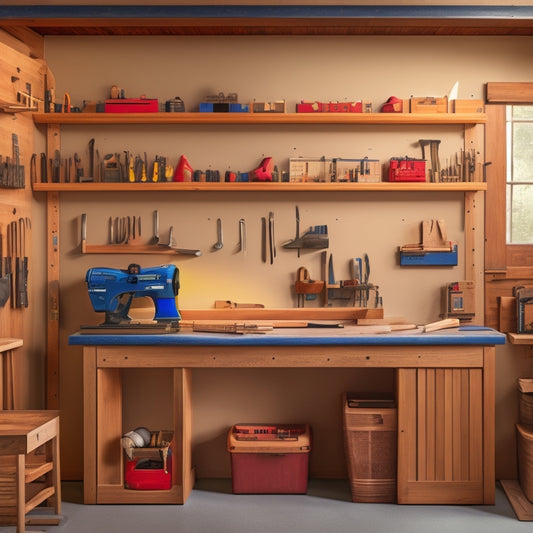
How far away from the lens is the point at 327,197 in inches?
184

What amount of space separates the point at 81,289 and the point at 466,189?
2552 mm

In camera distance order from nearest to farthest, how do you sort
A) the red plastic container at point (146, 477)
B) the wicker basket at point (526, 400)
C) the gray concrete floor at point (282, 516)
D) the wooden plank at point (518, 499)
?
the gray concrete floor at point (282, 516), the wooden plank at point (518, 499), the red plastic container at point (146, 477), the wicker basket at point (526, 400)

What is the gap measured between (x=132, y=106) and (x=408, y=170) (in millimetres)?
1781

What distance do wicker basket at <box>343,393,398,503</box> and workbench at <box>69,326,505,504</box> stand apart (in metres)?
0.07

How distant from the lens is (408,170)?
453 centimetres

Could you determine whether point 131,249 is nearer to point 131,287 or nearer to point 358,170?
point 131,287

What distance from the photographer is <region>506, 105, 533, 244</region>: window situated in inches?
185

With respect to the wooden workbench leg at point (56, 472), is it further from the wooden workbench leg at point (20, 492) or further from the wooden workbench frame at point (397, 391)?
the wooden workbench leg at point (20, 492)

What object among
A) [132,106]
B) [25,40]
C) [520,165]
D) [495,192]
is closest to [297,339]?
[495,192]

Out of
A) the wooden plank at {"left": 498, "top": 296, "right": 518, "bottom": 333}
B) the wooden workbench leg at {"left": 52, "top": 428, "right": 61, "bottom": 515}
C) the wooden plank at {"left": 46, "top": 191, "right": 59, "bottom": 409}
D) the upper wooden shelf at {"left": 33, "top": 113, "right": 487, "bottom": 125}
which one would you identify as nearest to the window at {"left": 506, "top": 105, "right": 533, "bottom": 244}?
the upper wooden shelf at {"left": 33, "top": 113, "right": 487, "bottom": 125}

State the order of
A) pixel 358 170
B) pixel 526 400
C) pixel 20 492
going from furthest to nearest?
pixel 358 170 < pixel 526 400 < pixel 20 492

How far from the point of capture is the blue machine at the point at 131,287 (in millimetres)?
4199

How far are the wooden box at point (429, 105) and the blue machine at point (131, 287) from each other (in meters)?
1.83

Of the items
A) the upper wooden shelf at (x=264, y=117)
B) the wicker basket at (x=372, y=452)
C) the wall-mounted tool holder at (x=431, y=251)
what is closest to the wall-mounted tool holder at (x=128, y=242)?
the upper wooden shelf at (x=264, y=117)
